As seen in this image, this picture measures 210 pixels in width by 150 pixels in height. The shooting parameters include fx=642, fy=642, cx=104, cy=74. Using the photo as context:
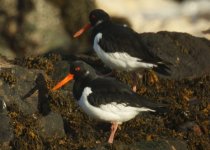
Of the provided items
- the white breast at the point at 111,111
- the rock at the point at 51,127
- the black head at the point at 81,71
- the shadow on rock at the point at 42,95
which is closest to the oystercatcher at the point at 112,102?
the white breast at the point at 111,111

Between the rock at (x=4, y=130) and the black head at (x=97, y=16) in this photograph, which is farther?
the black head at (x=97, y=16)

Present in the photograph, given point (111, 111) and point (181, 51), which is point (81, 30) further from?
point (111, 111)

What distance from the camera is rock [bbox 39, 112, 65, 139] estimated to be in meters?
11.2

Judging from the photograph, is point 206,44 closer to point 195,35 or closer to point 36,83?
point 195,35

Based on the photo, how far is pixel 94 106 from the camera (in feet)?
34.4

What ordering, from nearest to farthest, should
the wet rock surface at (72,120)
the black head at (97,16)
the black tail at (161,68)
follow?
the wet rock surface at (72,120) → the black tail at (161,68) → the black head at (97,16)

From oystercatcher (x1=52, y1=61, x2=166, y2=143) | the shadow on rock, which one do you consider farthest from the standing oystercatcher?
oystercatcher (x1=52, y1=61, x2=166, y2=143)

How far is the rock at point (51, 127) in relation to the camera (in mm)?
11234

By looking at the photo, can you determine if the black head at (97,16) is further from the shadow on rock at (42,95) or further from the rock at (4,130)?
the rock at (4,130)

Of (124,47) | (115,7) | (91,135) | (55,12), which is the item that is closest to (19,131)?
(91,135)

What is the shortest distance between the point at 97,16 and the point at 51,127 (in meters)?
3.29

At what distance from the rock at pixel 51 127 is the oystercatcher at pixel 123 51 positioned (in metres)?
1.88

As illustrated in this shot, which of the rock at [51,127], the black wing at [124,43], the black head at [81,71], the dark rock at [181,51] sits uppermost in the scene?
the black head at [81,71]

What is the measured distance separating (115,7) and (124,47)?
2.87 metres
